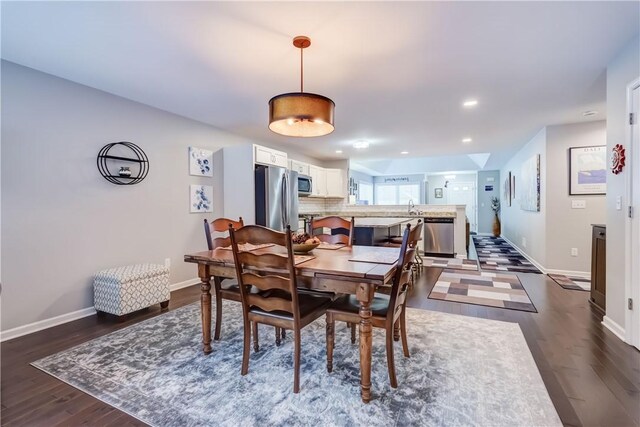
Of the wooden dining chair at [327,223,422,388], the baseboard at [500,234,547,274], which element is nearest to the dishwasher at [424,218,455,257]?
the baseboard at [500,234,547,274]

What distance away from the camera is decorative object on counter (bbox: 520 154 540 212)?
5.10m

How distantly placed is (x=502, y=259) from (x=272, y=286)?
5827mm

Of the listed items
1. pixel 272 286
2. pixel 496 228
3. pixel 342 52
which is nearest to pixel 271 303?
pixel 272 286

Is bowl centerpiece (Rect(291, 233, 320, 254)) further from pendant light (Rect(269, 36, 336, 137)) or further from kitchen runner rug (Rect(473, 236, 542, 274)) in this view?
kitchen runner rug (Rect(473, 236, 542, 274))

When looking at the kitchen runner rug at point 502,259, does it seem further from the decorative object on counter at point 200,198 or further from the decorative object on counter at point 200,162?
the decorative object on counter at point 200,162

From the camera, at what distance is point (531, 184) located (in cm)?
550

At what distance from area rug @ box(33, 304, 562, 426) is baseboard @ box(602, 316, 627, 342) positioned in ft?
2.36

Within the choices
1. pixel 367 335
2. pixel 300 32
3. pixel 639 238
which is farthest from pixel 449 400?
pixel 300 32

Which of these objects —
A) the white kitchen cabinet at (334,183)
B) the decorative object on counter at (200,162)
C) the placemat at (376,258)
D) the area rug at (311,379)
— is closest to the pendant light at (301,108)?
the placemat at (376,258)

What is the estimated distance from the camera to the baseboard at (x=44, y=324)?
8.41 feet

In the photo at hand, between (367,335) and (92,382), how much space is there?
5.67 ft

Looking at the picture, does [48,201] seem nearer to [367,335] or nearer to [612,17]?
[367,335]

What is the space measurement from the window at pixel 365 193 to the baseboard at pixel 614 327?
950cm

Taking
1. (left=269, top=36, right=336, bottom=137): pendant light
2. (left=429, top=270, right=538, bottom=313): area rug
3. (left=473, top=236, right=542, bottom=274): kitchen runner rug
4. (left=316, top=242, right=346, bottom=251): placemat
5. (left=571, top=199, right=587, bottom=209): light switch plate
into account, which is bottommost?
(left=429, top=270, right=538, bottom=313): area rug
